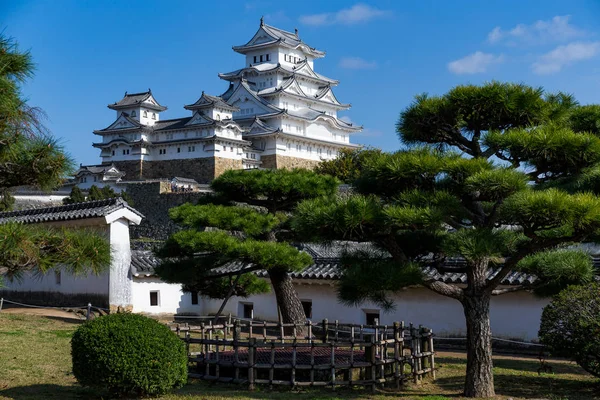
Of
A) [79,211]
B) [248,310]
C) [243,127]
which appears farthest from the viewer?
[243,127]

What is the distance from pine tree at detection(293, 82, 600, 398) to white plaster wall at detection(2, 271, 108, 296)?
10759 mm

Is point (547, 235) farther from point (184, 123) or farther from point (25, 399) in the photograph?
point (184, 123)

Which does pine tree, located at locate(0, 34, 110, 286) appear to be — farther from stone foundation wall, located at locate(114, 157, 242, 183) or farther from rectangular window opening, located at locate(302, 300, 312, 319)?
stone foundation wall, located at locate(114, 157, 242, 183)

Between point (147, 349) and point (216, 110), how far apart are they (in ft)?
129

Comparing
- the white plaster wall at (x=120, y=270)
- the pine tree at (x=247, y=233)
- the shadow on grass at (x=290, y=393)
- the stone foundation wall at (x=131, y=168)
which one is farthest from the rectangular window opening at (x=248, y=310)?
the stone foundation wall at (x=131, y=168)

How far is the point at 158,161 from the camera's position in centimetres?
4747

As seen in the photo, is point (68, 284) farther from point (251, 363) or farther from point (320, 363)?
point (320, 363)

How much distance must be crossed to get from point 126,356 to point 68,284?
11.9m

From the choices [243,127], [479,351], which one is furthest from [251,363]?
[243,127]

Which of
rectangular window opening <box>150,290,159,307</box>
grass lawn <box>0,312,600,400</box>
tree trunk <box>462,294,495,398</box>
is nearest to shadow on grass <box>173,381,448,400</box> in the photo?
grass lawn <box>0,312,600,400</box>

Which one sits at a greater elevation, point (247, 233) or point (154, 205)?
point (154, 205)

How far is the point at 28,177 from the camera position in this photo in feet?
18.9

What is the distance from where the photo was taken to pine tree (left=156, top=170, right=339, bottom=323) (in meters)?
11.4

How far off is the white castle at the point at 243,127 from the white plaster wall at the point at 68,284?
83.9 ft
